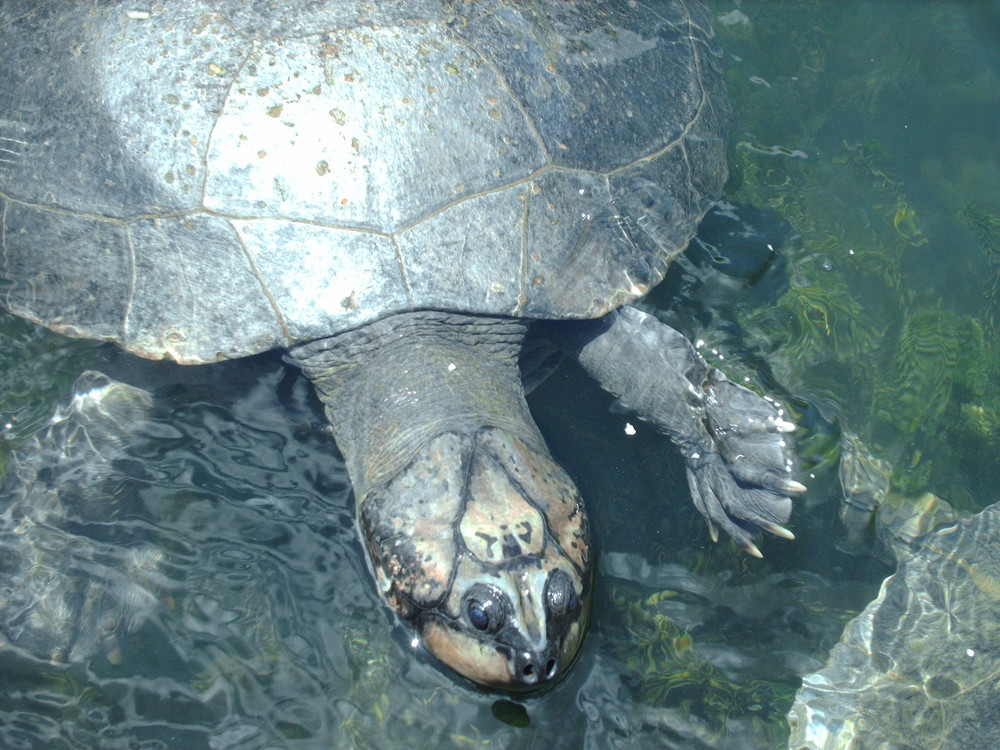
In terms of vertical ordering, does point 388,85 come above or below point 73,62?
above

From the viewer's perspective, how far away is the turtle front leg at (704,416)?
3324mm

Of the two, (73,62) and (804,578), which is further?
(804,578)

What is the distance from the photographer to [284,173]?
2.86 metres

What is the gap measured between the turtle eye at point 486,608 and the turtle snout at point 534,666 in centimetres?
13

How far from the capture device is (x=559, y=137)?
3209mm

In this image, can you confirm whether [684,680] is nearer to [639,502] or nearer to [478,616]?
[639,502]

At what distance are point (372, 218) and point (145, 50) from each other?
1112 millimetres

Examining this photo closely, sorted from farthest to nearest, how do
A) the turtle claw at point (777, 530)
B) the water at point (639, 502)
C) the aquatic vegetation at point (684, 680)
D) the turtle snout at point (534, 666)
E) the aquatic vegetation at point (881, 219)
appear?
the aquatic vegetation at point (881, 219) → the turtle claw at point (777, 530) → the aquatic vegetation at point (684, 680) → the water at point (639, 502) → the turtle snout at point (534, 666)

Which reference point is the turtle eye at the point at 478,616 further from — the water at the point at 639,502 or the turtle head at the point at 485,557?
the water at the point at 639,502

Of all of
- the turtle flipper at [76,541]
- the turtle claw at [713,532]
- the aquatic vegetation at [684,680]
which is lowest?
the turtle flipper at [76,541]

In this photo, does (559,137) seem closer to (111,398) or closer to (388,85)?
(388,85)

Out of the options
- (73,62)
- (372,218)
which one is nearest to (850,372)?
(372,218)

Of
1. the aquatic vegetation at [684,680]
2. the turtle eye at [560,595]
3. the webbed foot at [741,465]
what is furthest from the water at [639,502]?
the turtle eye at [560,595]

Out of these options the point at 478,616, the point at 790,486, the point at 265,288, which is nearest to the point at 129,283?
the point at 265,288
